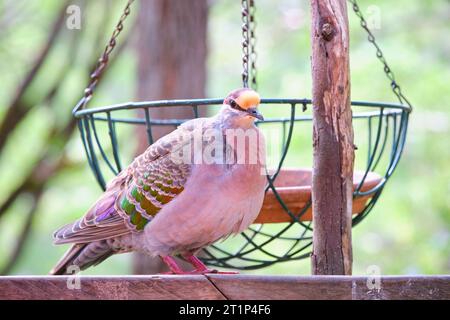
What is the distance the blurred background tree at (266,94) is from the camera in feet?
23.1

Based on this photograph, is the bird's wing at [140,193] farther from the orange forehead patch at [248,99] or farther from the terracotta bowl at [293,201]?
the terracotta bowl at [293,201]

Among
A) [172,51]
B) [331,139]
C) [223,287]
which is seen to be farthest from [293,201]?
[172,51]

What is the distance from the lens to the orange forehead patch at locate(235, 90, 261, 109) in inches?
111

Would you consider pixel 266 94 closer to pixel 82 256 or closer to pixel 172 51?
pixel 172 51

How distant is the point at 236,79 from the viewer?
8789 mm

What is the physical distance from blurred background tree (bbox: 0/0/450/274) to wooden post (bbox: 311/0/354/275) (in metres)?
3.32

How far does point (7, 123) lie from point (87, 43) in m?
1.40

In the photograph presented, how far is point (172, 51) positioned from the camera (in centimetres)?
577

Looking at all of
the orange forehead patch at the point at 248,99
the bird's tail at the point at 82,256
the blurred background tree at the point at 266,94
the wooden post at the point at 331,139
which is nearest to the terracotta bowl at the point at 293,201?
the wooden post at the point at 331,139

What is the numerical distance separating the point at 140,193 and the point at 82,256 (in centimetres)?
52

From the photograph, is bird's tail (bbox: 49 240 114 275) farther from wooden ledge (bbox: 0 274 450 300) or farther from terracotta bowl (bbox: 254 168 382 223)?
wooden ledge (bbox: 0 274 450 300)
